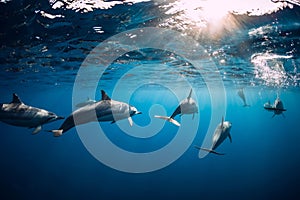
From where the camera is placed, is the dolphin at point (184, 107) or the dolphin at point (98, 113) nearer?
the dolphin at point (98, 113)

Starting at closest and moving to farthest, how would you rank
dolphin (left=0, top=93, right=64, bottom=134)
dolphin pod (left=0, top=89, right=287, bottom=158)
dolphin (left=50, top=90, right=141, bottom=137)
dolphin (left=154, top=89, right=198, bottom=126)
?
1. dolphin (left=50, top=90, right=141, bottom=137)
2. dolphin pod (left=0, top=89, right=287, bottom=158)
3. dolphin (left=0, top=93, right=64, bottom=134)
4. dolphin (left=154, top=89, right=198, bottom=126)

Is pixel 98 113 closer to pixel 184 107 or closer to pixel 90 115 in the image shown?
pixel 90 115

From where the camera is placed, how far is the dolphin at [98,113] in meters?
6.12

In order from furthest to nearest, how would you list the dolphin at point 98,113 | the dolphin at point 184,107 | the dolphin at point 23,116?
the dolphin at point 184,107, the dolphin at point 23,116, the dolphin at point 98,113

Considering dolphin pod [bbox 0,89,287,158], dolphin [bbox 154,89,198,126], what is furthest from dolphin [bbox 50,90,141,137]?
dolphin [bbox 154,89,198,126]

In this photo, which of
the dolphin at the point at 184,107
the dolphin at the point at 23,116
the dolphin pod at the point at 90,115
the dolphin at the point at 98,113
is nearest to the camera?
the dolphin at the point at 98,113

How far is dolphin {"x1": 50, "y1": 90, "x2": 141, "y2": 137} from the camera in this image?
Result: 20.1ft

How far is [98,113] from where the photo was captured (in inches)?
258

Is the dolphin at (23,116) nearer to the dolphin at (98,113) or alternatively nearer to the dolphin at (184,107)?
the dolphin at (98,113)

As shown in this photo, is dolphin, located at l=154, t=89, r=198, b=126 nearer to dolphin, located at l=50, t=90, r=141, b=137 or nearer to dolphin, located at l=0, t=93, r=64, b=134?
dolphin, located at l=50, t=90, r=141, b=137

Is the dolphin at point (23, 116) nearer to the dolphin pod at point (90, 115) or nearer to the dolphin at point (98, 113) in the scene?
the dolphin pod at point (90, 115)

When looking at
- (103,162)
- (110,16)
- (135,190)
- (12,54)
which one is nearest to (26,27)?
(110,16)

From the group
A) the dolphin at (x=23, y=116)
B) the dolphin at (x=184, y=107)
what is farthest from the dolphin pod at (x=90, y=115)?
the dolphin at (x=184, y=107)

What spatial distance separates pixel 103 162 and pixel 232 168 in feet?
82.4
